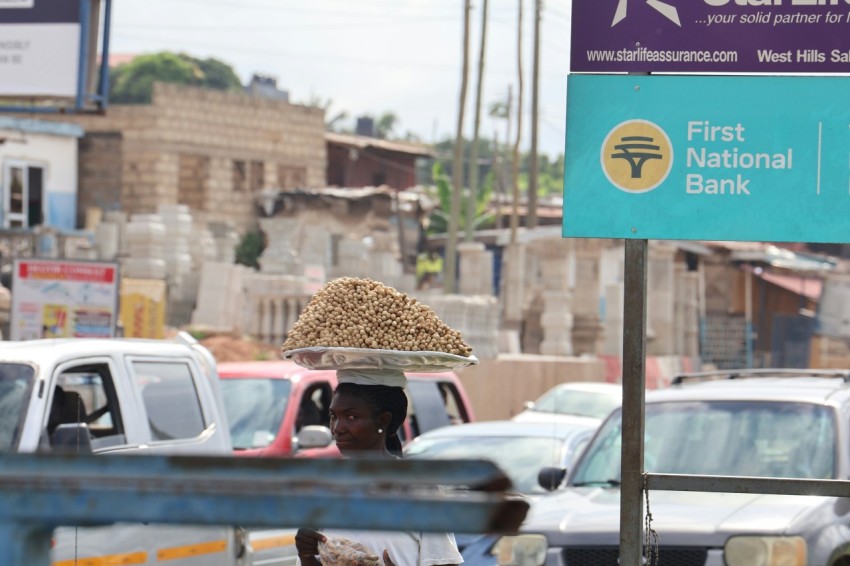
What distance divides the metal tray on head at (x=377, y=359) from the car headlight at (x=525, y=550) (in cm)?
348

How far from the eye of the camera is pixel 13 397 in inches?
259

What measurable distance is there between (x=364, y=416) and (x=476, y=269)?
25689mm

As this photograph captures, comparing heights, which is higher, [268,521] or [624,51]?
[624,51]

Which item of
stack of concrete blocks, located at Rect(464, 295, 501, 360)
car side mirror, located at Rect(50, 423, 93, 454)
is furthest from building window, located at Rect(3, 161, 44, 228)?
car side mirror, located at Rect(50, 423, 93, 454)

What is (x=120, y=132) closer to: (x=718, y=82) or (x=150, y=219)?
(x=150, y=219)

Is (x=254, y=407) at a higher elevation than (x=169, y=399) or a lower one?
lower

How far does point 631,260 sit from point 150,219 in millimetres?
25126

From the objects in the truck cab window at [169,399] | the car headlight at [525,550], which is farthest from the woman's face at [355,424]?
the truck cab window at [169,399]

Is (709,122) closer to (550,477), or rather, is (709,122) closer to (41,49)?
(550,477)

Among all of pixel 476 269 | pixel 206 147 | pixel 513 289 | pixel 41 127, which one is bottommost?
pixel 513 289

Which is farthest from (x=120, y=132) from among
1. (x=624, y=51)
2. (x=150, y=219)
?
(x=624, y=51)

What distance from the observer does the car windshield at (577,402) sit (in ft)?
61.9

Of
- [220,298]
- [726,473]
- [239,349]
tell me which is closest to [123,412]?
[726,473]

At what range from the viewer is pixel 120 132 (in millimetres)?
42938
